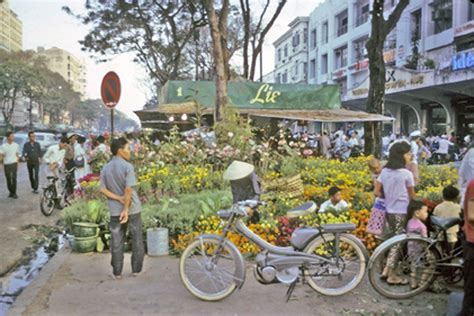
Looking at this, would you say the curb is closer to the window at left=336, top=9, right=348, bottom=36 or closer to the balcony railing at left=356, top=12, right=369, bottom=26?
the balcony railing at left=356, top=12, right=369, bottom=26

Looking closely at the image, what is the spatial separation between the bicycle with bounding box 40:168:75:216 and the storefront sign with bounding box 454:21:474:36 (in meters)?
22.5

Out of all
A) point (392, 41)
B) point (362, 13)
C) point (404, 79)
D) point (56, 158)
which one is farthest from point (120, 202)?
point (362, 13)

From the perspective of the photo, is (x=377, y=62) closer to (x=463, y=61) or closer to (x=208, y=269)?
(x=463, y=61)

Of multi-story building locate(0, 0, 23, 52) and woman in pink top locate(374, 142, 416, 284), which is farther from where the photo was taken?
multi-story building locate(0, 0, 23, 52)

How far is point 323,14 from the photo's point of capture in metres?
51.7

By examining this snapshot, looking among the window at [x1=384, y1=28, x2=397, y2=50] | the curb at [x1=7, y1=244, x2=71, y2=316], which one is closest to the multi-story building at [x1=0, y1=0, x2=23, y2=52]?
the window at [x1=384, y1=28, x2=397, y2=50]

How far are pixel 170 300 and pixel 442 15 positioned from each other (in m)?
30.1

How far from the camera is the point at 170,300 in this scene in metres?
5.32

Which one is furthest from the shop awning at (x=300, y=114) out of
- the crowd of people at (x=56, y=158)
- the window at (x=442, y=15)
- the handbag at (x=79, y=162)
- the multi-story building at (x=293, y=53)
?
the multi-story building at (x=293, y=53)

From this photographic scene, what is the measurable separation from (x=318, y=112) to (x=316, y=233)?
13.2 metres

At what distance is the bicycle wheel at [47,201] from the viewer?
36.4 ft

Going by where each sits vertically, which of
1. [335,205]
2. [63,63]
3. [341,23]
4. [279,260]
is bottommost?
[279,260]

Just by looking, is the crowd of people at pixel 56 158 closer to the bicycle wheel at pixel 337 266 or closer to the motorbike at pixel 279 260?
the motorbike at pixel 279 260

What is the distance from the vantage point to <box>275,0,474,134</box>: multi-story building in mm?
24859
